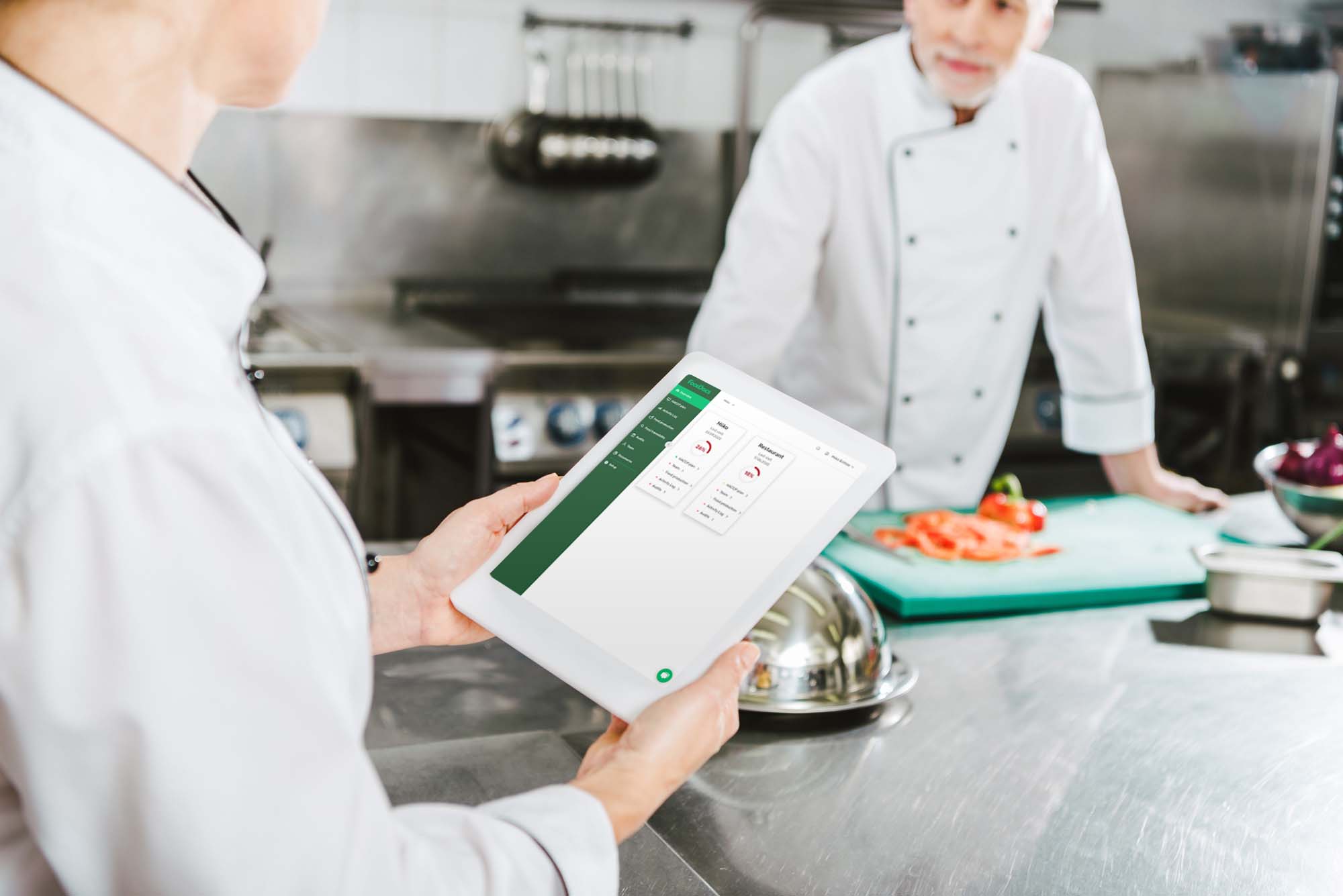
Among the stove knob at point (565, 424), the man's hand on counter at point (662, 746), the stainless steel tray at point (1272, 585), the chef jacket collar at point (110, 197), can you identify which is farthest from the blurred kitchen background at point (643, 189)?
the chef jacket collar at point (110, 197)

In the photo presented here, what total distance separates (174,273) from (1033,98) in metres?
1.96

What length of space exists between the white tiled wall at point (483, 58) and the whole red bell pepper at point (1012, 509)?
2.06 metres

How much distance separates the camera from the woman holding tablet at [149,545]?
0.52 meters

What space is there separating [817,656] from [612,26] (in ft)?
8.40

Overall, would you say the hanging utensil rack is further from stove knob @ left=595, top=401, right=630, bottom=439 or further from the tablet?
the tablet

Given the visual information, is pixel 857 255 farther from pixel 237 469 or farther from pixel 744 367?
pixel 237 469

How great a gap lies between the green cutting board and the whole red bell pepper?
0.08 feet

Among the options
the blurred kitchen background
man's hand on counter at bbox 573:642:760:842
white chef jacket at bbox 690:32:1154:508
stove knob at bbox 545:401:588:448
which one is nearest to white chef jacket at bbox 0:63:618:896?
man's hand on counter at bbox 573:642:760:842

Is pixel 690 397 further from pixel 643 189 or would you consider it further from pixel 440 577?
pixel 643 189

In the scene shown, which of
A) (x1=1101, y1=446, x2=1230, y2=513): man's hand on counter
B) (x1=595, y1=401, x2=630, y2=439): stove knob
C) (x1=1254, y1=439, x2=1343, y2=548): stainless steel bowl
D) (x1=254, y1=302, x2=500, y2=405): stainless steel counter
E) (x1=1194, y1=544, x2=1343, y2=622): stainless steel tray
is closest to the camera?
(x1=1194, y1=544, x2=1343, y2=622): stainless steel tray

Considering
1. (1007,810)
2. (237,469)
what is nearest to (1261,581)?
(1007,810)

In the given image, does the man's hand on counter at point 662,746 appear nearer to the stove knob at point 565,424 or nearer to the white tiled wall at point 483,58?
the stove knob at point 565,424

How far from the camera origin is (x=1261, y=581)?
4.85ft

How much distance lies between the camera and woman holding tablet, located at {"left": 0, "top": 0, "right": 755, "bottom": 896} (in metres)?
0.52
